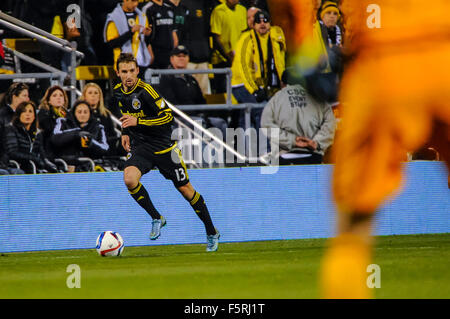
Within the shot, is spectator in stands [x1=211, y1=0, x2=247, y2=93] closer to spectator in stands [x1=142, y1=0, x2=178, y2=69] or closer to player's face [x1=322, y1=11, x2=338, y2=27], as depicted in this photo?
spectator in stands [x1=142, y1=0, x2=178, y2=69]

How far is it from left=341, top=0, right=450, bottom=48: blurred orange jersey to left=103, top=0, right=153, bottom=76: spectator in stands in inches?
454

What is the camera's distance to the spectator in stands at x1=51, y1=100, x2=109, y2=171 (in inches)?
539

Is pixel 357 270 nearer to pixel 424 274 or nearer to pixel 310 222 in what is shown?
pixel 424 274

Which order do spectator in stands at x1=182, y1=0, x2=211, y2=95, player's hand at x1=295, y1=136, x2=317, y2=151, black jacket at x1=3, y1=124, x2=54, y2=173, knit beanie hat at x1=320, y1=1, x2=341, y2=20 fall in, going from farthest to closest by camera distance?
spectator in stands at x1=182, y1=0, x2=211, y2=95, knit beanie hat at x1=320, y1=1, x2=341, y2=20, player's hand at x1=295, y1=136, x2=317, y2=151, black jacket at x1=3, y1=124, x2=54, y2=173

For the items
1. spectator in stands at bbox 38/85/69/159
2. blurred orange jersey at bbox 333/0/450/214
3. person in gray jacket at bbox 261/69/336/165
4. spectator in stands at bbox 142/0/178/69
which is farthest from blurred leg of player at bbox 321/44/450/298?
spectator in stands at bbox 142/0/178/69

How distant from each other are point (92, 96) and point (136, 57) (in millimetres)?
1660

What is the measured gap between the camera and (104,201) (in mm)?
13758

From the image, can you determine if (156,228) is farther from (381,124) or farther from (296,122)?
(381,124)

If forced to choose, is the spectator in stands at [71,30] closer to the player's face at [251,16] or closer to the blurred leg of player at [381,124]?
the player's face at [251,16]

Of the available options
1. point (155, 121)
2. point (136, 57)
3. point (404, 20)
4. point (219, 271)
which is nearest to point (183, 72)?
point (136, 57)

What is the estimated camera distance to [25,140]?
13727 mm
